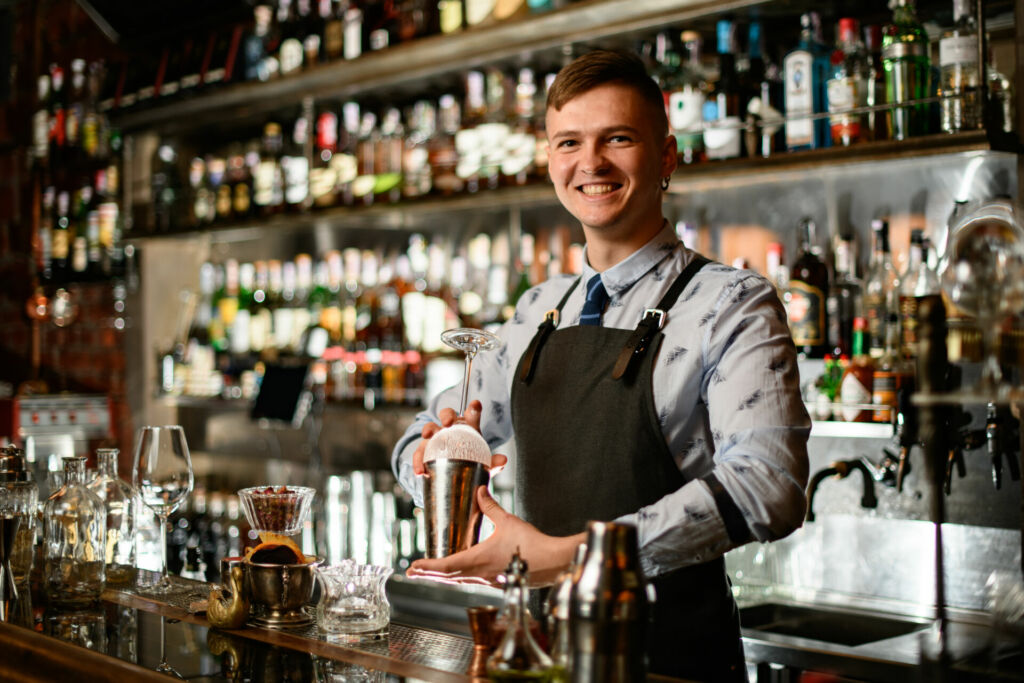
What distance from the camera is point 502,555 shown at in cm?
120

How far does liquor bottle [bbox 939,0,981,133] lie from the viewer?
7.09ft

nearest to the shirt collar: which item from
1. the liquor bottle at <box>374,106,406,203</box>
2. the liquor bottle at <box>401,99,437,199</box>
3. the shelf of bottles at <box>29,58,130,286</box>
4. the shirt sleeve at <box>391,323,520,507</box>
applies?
the shirt sleeve at <box>391,323,520,507</box>

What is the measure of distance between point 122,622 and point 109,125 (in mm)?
3326

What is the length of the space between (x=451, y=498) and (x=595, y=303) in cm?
55

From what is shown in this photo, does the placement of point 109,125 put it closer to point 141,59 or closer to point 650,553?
point 141,59

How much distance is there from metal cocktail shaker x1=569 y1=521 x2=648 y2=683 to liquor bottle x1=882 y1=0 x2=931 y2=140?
1.69m

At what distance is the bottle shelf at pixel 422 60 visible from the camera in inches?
104

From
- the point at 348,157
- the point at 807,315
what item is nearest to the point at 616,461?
the point at 807,315

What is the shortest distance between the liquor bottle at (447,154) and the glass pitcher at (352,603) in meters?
1.88

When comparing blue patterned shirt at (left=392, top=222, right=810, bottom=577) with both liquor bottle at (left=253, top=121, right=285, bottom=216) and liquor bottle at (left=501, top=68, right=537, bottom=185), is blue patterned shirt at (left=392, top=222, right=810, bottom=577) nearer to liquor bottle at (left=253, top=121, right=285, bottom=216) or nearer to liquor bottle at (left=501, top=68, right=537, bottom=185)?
liquor bottle at (left=501, top=68, right=537, bottom=185)

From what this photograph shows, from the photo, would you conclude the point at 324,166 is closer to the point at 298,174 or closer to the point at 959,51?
the point at 298,174

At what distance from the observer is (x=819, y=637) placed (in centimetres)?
237

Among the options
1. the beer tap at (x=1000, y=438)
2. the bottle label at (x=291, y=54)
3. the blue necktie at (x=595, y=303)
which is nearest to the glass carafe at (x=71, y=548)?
the blue necktie at (x=595, y=303)

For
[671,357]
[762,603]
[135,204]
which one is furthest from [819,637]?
[135,204]
